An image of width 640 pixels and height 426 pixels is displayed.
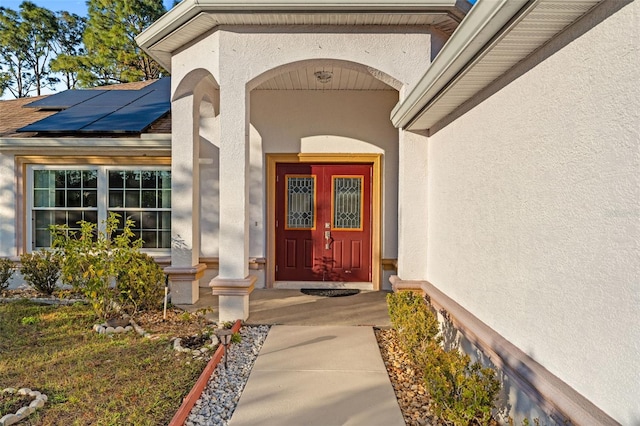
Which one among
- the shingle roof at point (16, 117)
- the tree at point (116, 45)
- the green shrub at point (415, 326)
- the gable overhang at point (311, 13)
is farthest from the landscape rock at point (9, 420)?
the tree at point (116, 45)

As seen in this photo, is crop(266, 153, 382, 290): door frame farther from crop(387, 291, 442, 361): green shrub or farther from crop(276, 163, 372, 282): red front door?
crop(387, 291, 442, 361): green shrub

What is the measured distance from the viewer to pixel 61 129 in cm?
812

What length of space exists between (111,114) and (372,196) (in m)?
5.86

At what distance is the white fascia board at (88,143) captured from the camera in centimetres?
782

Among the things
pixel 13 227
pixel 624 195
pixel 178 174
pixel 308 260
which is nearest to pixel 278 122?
pixel 178 174

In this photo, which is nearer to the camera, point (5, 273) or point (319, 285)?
point (5, 273)

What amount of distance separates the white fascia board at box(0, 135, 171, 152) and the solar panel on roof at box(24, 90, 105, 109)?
8.14 ft

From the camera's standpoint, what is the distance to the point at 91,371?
4.30 meters

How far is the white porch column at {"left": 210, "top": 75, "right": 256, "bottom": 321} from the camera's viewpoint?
5.81 meters

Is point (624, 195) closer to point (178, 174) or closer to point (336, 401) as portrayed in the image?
point (336, 401)

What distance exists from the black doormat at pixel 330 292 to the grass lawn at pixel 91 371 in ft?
8.50

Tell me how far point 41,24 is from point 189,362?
32.4m

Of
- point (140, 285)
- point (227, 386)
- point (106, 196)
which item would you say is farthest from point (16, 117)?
point (227, 386)

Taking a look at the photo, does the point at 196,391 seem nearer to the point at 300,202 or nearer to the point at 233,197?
the point at 233,197
